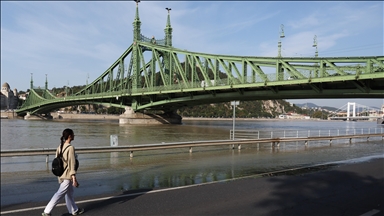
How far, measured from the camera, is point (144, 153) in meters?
17.6

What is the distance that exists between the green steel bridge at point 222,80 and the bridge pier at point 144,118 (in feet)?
4.11

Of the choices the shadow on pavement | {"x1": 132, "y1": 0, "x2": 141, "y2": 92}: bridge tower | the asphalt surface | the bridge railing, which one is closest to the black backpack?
the asphalt surface

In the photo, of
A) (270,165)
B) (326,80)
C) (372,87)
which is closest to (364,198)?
(270,165)

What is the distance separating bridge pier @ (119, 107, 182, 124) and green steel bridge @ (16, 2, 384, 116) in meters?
1.25

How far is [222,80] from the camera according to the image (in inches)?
2048

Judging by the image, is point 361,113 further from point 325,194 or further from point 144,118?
point 325,194

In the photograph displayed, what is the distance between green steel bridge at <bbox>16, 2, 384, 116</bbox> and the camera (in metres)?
37.4

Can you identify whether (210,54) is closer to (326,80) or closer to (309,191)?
(326,80)

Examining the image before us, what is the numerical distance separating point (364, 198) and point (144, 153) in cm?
1154

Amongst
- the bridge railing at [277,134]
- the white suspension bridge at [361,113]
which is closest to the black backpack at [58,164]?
the bridge railing at [277,134]

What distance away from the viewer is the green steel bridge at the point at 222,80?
3741 cm

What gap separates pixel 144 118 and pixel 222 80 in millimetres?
25376

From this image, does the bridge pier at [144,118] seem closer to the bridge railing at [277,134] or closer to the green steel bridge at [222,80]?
the green steel bridge at [222,80]

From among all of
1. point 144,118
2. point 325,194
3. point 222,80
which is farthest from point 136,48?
point 325,194
